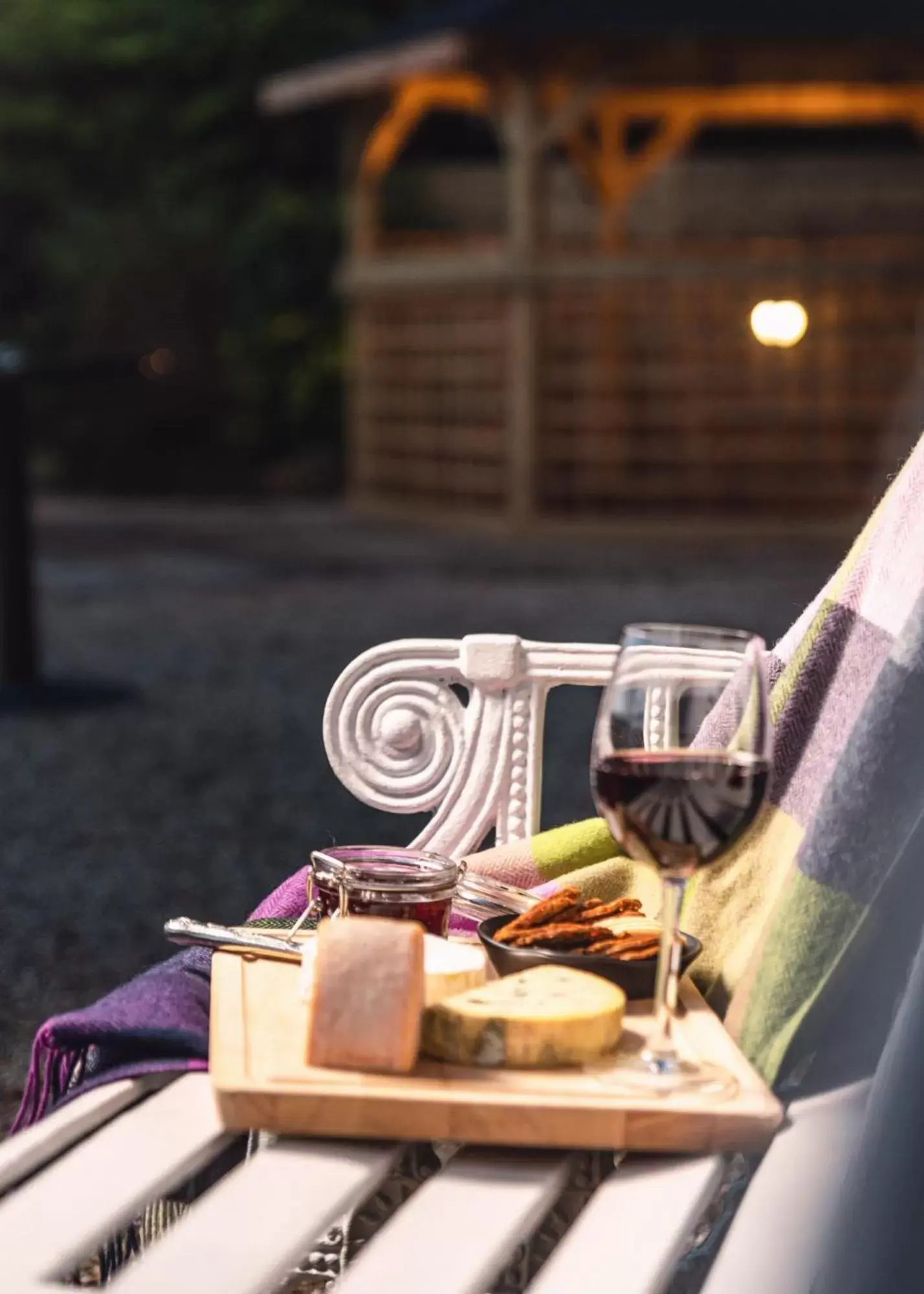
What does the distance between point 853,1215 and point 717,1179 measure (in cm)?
9

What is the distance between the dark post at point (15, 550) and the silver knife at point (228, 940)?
5306 millimetres

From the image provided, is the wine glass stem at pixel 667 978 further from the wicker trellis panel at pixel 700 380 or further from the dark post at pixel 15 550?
the wicker trellis panel at pixel 700 380

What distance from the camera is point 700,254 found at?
40.6 ft

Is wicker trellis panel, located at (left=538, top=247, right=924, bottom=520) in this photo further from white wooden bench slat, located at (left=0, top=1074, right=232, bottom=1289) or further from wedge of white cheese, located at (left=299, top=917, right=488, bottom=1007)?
white wooden bench slat, located at (left=0, top=1074, right=232, bottom=1289)

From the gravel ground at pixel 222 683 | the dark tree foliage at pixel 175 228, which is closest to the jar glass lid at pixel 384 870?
the gravel ground at pixel 222 683

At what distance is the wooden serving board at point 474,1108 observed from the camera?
1183 millimetres

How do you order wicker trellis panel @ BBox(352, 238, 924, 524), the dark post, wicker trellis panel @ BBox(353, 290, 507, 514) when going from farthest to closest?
wicker trellis panel @ BBox(353, 290, 507, 514)
wicker trellis panel @ BBox(352, 238, 924, 524)
the dark post

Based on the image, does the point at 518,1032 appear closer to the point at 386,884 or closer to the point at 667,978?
the point at 667,978

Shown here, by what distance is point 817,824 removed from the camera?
1.42m

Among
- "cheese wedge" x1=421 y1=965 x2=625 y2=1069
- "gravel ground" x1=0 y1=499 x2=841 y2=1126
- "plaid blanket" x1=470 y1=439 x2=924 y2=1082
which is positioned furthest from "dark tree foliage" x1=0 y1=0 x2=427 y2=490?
"cheese wedge" x1=421 y1=965 x2=625 y2=1069

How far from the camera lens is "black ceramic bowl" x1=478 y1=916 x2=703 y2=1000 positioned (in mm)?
1392

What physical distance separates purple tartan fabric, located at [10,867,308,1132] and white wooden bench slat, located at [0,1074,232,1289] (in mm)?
83

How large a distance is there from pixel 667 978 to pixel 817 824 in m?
0.22

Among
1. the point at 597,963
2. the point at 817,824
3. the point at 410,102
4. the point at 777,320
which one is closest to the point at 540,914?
the point at 597,963
